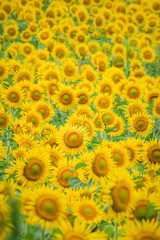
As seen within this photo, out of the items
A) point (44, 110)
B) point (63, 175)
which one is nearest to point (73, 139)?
point (63, 175)

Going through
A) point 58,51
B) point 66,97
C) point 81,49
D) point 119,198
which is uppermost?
point 81,49

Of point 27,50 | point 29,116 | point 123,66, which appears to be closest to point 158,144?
point 29,116

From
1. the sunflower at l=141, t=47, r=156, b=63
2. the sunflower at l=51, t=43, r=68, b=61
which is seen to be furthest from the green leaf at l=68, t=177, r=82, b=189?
the sunflower at l=141, t=47, r=156, b=63

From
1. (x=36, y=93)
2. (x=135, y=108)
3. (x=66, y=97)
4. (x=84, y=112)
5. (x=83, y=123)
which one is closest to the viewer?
(x=83, y=123)

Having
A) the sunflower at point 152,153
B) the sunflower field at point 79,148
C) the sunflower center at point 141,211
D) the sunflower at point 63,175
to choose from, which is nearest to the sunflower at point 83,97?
the sunflower field at point 79,148

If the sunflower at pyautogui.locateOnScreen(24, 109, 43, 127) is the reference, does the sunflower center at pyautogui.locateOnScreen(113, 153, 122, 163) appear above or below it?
below

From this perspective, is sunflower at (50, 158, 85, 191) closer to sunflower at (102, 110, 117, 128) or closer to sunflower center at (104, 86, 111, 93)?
sunflower at (102, 110, 117, 128)

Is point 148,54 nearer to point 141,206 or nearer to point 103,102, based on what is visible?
point 103,102
